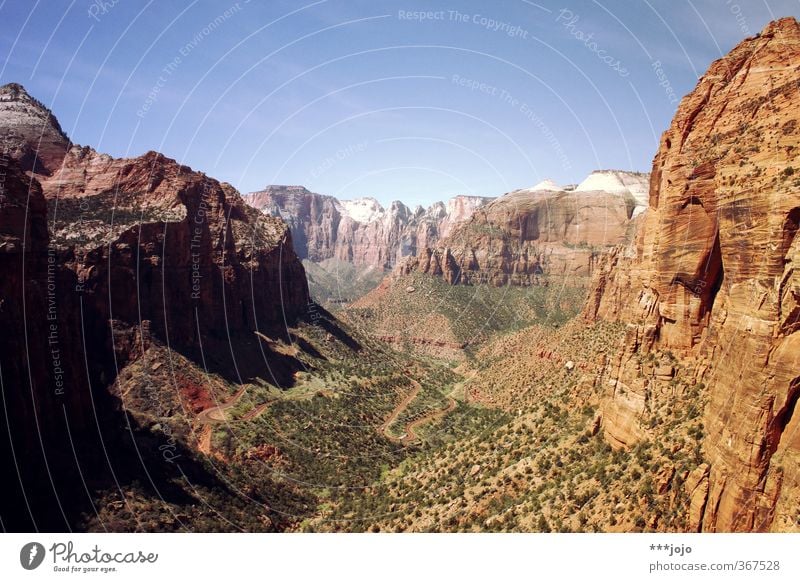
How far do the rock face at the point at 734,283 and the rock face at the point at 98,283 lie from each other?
114ft

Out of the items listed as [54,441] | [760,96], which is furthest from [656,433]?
[54,441]

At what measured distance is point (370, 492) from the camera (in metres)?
45.6

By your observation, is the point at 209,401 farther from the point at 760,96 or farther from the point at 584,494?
the point at 760,96

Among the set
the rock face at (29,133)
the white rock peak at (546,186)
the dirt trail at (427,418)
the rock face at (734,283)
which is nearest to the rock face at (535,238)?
the white rock peak at (546,186)

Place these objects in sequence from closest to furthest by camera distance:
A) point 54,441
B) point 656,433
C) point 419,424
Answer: point 656,433
point 54,441
point 419,424

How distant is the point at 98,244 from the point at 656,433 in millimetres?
59846

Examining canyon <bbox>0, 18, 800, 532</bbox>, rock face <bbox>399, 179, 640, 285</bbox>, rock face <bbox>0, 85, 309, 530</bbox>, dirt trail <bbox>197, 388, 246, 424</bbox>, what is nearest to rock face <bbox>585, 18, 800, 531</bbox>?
canyon <bbox>0, 18, 800, 532</bbox>

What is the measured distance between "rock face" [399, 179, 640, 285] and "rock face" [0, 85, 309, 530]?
7342 centimetres

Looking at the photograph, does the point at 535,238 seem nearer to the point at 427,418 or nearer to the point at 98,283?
the point at 427,418

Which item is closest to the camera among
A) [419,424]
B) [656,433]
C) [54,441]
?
[656,433]

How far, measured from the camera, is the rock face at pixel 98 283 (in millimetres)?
31453

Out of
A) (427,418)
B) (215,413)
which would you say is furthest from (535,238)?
(215,413)

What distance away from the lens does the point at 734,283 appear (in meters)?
19.8

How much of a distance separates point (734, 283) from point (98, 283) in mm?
60737
